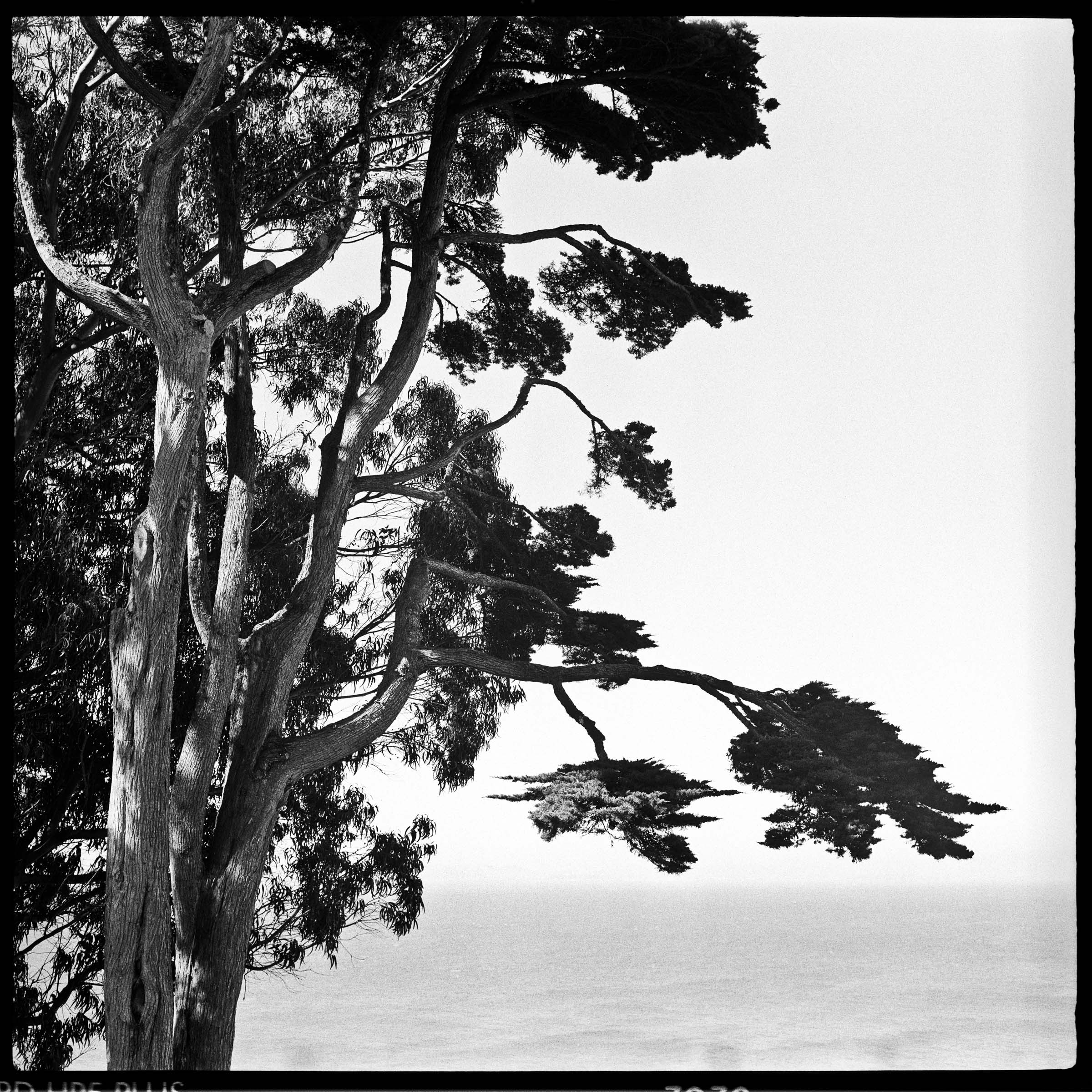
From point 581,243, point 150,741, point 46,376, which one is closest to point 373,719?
point 150,741

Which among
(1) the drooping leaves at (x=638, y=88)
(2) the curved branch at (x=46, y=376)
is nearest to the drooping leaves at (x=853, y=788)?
(1) the drooping leaves at (x=638, y=88)

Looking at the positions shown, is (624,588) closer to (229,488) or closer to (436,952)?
(229,488)

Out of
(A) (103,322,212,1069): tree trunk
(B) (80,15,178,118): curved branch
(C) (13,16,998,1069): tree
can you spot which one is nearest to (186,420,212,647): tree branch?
(C) (13,16,998,1069): tree

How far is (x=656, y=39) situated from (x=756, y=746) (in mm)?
2878

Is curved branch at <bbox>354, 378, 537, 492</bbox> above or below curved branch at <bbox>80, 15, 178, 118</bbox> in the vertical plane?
below

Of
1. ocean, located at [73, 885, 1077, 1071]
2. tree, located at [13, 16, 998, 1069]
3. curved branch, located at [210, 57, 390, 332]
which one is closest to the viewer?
tree, located at [13, 16, 998, 1069]

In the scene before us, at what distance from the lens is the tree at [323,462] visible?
4.29 m

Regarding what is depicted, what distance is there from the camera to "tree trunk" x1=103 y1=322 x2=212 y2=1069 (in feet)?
13.3

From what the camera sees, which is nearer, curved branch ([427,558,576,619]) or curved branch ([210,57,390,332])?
curved branch ([210,57,390,332])

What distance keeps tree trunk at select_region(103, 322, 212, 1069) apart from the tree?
0.01 metres

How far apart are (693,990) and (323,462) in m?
14.8

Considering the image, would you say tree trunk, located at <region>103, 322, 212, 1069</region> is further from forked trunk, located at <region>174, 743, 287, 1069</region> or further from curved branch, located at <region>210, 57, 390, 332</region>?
forked trunk, located at <region>174, 743, 287, 1069</region>

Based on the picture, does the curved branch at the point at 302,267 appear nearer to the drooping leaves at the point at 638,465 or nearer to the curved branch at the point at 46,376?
the curved branch at the point at 46,376

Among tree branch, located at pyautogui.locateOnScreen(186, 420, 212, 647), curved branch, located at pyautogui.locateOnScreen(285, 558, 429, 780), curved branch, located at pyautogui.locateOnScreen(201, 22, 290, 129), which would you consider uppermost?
curved branch, located at pyautogui.locateOnScreen(201, 22, 290, 129)
